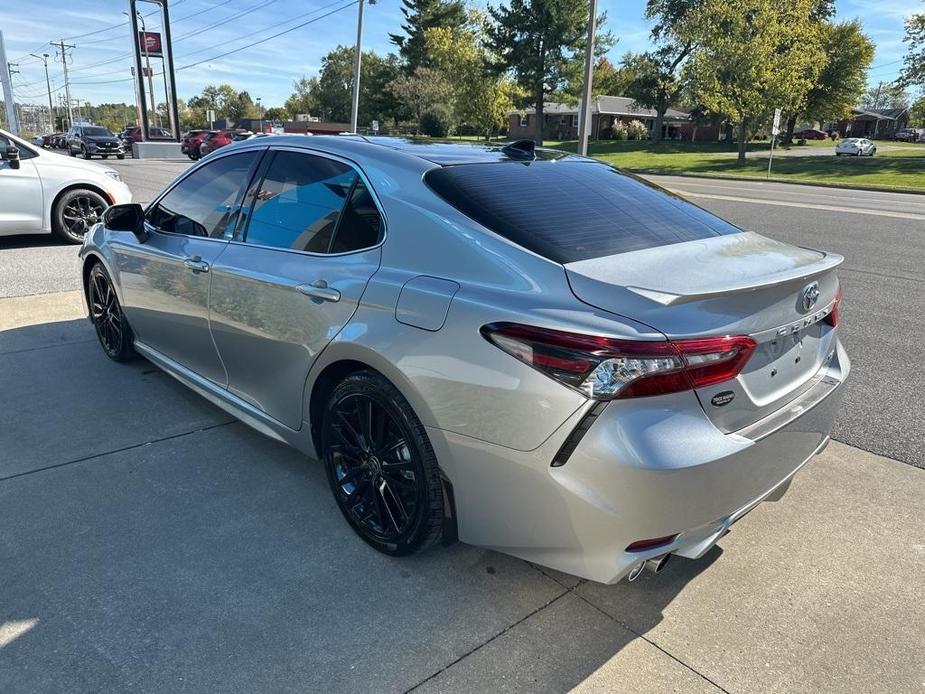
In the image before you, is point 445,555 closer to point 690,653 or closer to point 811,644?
point 690,653

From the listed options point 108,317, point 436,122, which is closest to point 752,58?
point 436,122

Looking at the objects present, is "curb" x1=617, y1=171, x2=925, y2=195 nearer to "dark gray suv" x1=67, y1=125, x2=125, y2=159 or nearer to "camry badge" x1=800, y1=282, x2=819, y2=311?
"camry badge" x1=800, y1=282, x2=819, y2=311

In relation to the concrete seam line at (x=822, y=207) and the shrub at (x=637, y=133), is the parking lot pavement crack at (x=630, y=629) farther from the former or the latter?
the shrub at (x=637, y=133)

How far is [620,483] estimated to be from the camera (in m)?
1.98

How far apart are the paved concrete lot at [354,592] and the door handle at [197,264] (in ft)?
3.14

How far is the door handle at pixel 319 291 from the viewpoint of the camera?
8.91 ft

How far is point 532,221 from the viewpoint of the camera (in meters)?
2.52

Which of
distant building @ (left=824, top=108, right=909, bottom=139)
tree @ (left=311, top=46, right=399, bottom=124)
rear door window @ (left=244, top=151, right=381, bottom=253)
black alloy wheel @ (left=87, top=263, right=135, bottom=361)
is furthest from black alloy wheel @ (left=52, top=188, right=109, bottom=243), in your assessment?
distant building @ (left=824, top=108, right=909, bottom=139)

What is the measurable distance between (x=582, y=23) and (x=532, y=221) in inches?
2244

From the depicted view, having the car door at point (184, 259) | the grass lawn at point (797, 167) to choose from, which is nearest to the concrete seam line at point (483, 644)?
the car door at point (184, 259)

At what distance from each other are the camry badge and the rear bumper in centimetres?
36

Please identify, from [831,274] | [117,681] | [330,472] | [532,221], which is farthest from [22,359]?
[831,274]

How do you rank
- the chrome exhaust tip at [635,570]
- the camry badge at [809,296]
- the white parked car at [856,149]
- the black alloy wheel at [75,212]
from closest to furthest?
1. the chrome exhaust tip at [635,570]
2. the camry badge at [809,296]
3. the black alloy wheel at [75,212]
4. the white parked car at [856,149]

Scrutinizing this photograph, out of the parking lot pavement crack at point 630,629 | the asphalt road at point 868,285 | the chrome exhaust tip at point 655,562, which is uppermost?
the chrome exhaust tip at point 655,562
